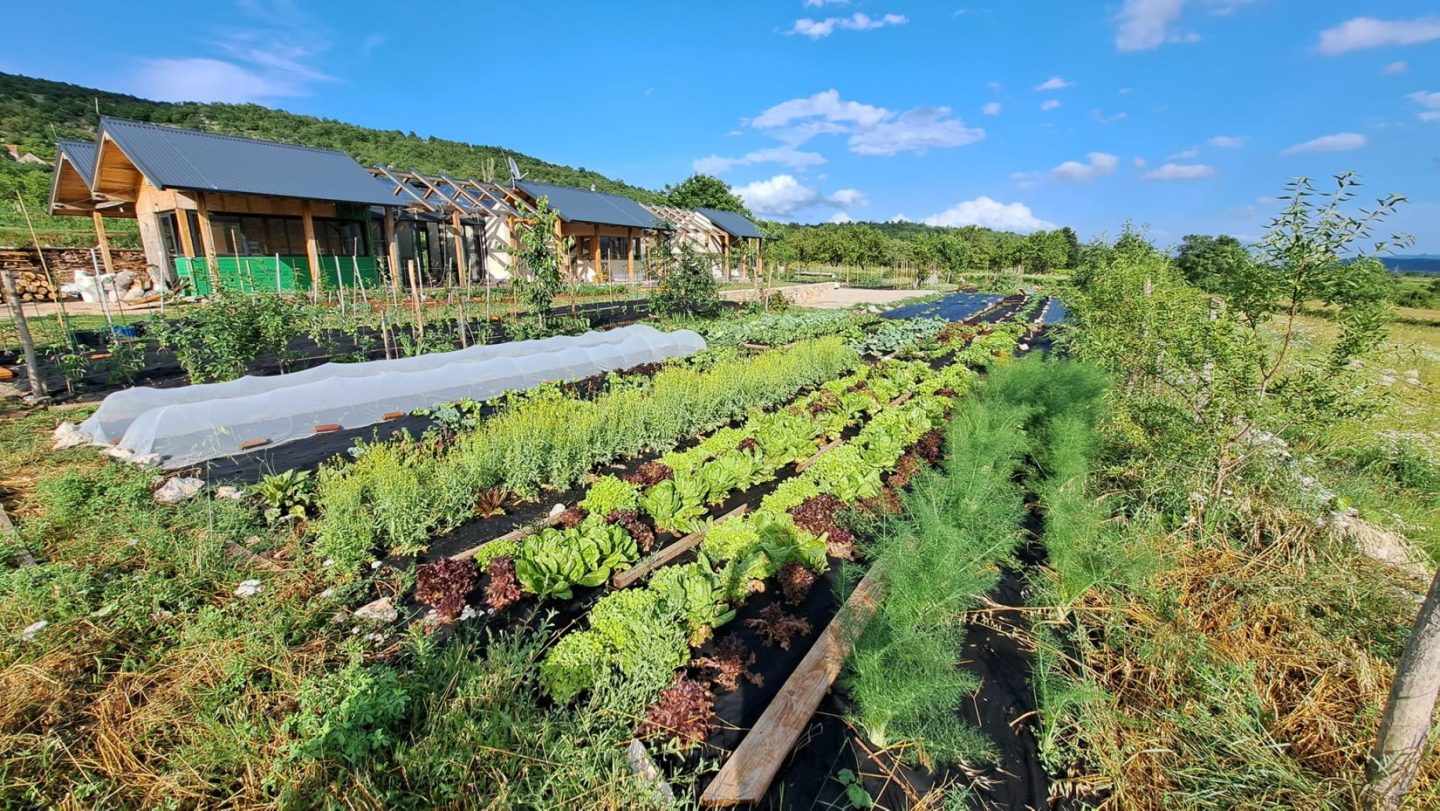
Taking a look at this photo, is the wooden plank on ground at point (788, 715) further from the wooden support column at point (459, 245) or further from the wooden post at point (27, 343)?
the wooden support column at point (459, 245)

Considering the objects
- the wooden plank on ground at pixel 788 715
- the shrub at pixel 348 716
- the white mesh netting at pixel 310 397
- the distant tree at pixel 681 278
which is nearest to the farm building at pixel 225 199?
the distant tree at pixel 681 278

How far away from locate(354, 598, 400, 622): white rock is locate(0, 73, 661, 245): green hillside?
2268cm

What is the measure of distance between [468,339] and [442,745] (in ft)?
36.3

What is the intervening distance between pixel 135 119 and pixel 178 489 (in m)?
55.2

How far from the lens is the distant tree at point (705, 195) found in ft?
205

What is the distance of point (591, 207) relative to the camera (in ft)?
92.1

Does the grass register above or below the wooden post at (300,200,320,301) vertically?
below

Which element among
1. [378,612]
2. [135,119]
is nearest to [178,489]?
[378,612]

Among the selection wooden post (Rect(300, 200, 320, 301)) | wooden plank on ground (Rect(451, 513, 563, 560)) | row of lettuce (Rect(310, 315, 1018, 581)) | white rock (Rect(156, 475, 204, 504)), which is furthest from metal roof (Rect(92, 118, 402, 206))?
wooden plank on ground (Rect(451, 513, 563, 560))

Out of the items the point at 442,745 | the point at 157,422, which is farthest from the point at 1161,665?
the point at 157,422

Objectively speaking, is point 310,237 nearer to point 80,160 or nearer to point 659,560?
point 80,160

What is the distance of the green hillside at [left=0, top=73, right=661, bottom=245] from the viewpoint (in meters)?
24.7

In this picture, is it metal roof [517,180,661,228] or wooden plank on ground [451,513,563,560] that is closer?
wooden plank on ground [451,513,563,560]

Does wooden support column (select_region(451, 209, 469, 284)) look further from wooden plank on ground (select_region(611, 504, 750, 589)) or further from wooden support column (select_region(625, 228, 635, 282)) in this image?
wooden plank on ground (select_region(611, 504, 750, 589))
